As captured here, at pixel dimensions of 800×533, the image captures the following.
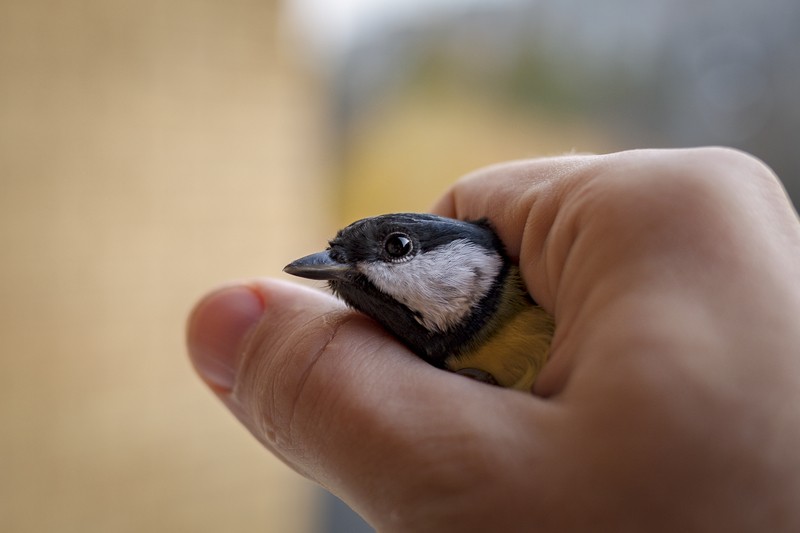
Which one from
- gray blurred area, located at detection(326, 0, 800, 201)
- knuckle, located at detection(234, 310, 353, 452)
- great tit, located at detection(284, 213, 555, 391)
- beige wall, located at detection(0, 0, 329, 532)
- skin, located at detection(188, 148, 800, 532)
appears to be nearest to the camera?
skin, located at detection(188, 148, 800, 532)

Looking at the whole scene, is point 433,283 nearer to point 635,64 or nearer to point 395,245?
point 395,245

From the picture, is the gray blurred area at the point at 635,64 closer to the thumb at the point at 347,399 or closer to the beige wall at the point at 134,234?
the beige wall at the point at 134,234

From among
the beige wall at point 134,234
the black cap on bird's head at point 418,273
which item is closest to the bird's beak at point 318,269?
the black cap on bird's head at point 418,273

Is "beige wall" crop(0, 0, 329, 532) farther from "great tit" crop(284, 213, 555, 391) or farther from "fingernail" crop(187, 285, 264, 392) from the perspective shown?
"great tit" crop(284, 213, 555, 391)

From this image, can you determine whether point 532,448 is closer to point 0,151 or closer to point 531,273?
point 531,273

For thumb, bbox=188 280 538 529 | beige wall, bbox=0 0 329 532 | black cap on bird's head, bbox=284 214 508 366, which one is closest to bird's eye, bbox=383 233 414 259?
black cap on bird's head, bbox=284 214 508 366
